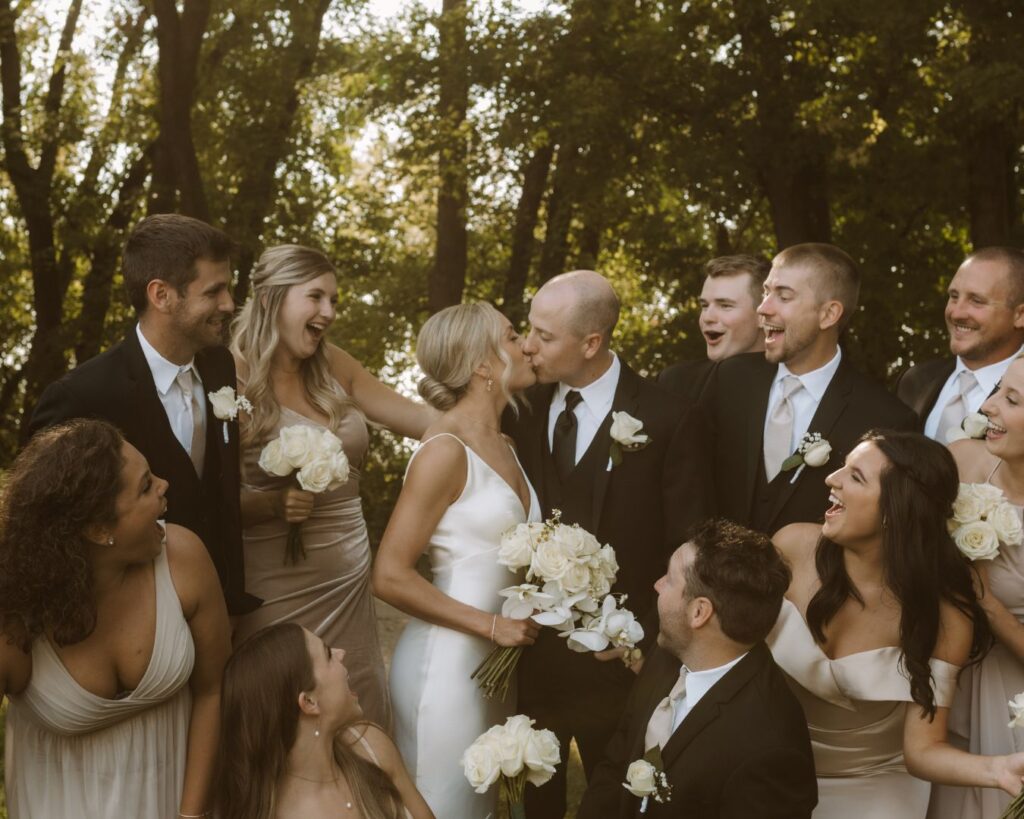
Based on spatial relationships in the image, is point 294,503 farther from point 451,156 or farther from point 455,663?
point 451,156

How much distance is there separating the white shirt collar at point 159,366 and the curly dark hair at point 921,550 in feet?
8.43

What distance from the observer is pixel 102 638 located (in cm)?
368

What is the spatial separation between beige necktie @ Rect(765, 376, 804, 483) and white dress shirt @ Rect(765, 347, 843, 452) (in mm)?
13

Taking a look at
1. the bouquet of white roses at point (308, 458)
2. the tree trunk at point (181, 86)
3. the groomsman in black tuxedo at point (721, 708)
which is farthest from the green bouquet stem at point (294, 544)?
the tree trunk at point (181, 86)

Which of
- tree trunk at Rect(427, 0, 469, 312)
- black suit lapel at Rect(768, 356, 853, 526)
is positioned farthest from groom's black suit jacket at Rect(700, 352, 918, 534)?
tree trunk at Rect(427, 0, 469, 312)

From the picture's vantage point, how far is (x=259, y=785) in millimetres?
3773

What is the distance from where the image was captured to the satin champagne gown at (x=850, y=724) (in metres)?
4.34

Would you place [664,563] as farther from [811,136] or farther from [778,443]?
[811,136]

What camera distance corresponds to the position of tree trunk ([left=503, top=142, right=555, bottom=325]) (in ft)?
59.4

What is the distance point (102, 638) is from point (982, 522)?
111 inches

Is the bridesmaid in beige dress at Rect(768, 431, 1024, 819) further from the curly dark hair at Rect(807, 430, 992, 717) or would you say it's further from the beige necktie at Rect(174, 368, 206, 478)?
the beige necktie at Rect(174, 368, 206, 478)

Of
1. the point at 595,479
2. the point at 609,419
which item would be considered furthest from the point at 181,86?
the point at 595,479

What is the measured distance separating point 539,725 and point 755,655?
1.26 m

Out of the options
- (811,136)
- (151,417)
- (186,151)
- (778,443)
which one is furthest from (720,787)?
(186,151)
